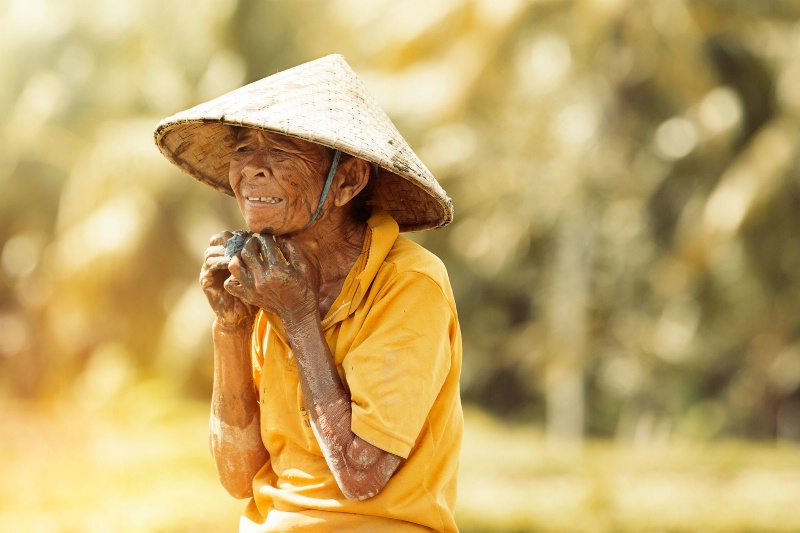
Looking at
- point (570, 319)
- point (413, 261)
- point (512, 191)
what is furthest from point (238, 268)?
point (512, 191)

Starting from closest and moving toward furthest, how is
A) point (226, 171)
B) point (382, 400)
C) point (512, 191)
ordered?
point (382, 400)
point (226, 171)
point (512, 191)

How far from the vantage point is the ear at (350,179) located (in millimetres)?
2285

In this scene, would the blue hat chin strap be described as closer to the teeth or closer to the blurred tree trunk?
the teeth

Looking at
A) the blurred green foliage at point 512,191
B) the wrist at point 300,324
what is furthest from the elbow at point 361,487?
the blurred green foliage at point 512,191

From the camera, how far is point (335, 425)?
2.05 m

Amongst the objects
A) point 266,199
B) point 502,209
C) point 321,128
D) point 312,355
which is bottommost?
point 502,209

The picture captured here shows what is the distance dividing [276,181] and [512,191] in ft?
33.0

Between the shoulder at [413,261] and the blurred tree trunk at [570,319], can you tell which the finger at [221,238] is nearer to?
the shoulder at [413,261]

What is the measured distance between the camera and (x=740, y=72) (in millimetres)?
12828

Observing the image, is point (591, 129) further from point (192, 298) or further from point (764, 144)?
point (192, 298)

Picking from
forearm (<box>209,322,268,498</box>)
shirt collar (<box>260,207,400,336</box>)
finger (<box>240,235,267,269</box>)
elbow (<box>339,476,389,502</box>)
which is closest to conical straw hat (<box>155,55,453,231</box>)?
shirt collar (<box>260,207,400,336</box>)

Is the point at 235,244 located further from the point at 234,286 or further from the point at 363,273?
the point at 363,273

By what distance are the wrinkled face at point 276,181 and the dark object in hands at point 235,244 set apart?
0.09 ft

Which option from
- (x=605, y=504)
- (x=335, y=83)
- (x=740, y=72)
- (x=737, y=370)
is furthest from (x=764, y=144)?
(x=335, y=83)
